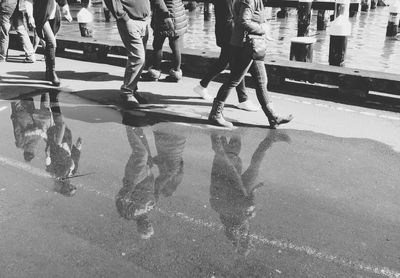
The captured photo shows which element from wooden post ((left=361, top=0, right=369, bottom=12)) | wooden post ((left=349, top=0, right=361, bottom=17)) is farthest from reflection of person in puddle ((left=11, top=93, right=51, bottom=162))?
wooden post ((left=361, top=0, right=369, bottom=12))

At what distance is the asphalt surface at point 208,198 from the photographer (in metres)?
3.31

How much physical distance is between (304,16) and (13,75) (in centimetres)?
894

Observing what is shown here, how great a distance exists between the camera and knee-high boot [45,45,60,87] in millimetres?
7949

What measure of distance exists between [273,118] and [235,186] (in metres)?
1.72

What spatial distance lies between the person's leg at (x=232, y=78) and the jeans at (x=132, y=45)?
1437 mm

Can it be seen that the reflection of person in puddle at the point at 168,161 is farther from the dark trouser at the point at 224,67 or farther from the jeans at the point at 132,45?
the dark trouser at the point at 224,67

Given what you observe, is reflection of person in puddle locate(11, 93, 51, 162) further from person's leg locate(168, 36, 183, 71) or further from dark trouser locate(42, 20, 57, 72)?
person's leg locate(168, 36, 183, 71)

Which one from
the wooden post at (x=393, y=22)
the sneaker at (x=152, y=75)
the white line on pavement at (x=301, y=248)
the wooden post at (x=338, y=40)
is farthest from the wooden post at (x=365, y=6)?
the white line on pavement at (x=301, y=248)

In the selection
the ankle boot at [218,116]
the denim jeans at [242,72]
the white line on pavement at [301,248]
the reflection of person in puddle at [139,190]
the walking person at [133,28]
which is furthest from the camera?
the walking person at [133,28]

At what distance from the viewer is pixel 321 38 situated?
577 inches

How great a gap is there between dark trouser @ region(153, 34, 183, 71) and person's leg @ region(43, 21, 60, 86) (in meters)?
1.72

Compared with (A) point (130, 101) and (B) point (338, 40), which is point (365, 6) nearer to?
(B) point (338, 40)

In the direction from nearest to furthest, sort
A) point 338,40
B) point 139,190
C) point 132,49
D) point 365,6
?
point 139,190 → point 132,49 → point 338,40 → point 365,6

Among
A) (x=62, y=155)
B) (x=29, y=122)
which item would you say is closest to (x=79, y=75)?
(x=29, y=122)
